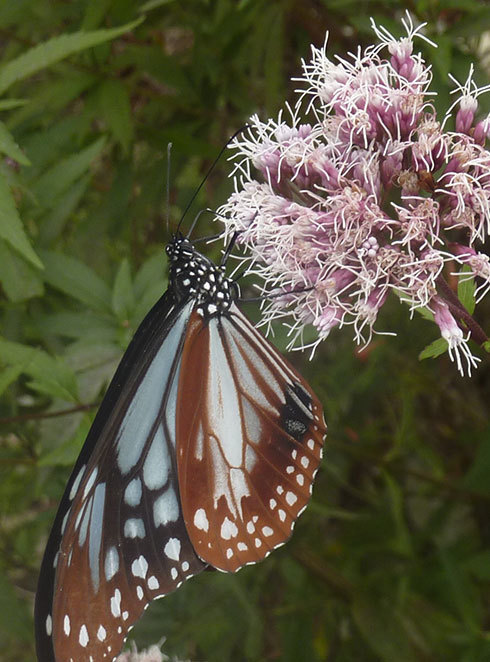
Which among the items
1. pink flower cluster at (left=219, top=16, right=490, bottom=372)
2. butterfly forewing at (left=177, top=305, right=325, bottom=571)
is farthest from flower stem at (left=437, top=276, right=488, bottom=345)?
butterfly forewing at (left=177, top=305, right=325, bottom=571)

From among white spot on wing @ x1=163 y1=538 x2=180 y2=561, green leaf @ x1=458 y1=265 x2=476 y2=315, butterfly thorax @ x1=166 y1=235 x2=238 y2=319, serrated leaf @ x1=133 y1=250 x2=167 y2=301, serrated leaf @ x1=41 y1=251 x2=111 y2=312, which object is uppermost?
serrated leaf @ x1=41 y1=251 x2=111 y2=312

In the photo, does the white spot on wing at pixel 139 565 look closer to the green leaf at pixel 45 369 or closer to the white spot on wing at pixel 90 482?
the white spot on wing at pixel 90 482

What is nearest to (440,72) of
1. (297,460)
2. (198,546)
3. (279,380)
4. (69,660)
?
(279,380)

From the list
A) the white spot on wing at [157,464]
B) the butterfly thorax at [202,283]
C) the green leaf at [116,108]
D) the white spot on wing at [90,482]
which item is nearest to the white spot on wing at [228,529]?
the white spot on wing at [157,464]

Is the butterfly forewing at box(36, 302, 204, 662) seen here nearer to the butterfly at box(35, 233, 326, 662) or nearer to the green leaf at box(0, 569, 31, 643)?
the butterfly at box(35, 233, 326, 662)

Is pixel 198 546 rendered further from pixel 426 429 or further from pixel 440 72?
pixel 426 429

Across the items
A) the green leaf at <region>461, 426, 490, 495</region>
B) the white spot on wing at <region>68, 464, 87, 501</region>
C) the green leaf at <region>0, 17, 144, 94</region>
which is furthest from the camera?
the green leaf at <region>461, 426, 490, 495</region>
